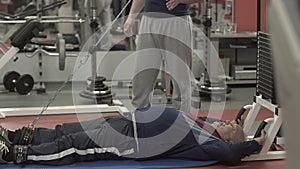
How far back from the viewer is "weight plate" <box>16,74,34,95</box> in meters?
5.25

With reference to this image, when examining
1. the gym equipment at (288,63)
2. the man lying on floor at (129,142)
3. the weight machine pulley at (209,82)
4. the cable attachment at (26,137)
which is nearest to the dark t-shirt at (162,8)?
the man lying on floor at (129,142)

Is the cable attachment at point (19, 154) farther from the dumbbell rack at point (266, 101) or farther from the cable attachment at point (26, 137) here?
the dumbbell rack at point (266, 101)

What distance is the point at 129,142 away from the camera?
3.06m

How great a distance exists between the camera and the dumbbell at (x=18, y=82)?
525 cm

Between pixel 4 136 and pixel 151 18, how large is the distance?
1410 mm

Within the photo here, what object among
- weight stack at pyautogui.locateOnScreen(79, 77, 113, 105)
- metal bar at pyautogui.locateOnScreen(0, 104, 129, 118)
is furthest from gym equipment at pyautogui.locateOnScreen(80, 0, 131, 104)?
metal bar at pyautogui.locateOnScreen(0, 104, 129, 118)

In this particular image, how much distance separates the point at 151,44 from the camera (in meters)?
3.69

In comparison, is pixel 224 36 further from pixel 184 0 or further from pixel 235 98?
pixel 184 0

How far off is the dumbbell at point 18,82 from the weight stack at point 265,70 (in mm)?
2706

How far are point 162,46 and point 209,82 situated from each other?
1.87 meters

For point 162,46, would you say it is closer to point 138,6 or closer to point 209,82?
point 138,6

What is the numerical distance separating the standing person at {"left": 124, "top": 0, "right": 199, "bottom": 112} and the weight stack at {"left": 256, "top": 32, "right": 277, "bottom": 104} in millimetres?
544

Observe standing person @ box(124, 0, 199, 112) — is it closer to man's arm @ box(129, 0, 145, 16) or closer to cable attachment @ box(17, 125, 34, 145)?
man's arm @ box(129, 0, 145, 16)

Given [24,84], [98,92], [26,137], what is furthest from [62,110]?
[26,137]
